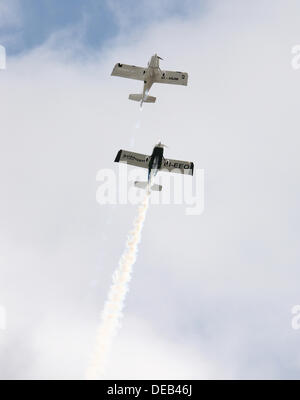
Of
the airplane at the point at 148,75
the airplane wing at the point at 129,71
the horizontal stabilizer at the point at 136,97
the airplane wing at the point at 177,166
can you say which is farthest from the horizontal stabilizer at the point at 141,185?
the airplane wing at the point at 129,71

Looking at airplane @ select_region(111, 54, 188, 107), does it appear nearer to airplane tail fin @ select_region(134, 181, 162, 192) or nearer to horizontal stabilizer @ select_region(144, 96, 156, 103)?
horizontal stabilizer @ select_region(144, 96, 156, 103)

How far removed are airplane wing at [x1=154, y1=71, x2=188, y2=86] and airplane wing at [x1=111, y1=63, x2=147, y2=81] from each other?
9.53 ft

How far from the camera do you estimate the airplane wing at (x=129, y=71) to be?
100188mm

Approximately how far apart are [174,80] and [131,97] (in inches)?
334

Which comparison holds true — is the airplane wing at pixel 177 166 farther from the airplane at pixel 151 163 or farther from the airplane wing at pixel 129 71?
the airplane wing at pixel 129 71

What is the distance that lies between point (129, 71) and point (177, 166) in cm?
2053

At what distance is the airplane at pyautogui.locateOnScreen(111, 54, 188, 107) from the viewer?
98500mm

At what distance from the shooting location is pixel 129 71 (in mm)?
100750

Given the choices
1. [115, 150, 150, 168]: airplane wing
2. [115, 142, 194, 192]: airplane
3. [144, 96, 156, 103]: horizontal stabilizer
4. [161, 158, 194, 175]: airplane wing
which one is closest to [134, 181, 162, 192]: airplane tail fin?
[115, 142, 194, 192]: airplane

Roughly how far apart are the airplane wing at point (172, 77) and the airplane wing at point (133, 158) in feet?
53.8

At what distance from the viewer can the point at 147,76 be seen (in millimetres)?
99188

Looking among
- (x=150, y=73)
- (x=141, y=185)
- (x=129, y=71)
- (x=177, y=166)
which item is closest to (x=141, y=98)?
(x=150, y=73)
